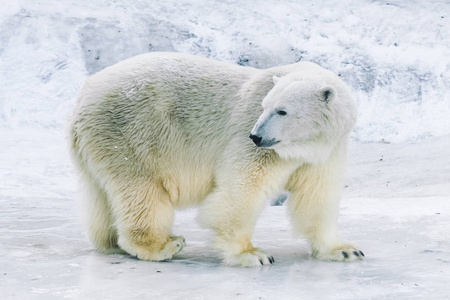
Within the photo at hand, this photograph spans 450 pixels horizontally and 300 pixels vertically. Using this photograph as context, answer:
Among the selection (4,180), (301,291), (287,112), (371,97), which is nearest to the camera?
(301,291)

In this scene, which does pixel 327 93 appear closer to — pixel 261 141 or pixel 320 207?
pixel 261 141

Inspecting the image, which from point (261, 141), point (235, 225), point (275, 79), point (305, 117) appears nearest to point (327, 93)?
point (305, 117)

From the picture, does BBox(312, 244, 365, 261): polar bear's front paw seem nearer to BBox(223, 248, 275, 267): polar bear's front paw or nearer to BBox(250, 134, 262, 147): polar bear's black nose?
BBox(223, 248, 275, 267): polar bear's front paw

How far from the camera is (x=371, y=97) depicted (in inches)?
475

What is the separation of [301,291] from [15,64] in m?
10.6

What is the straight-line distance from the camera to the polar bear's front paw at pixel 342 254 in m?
3.54

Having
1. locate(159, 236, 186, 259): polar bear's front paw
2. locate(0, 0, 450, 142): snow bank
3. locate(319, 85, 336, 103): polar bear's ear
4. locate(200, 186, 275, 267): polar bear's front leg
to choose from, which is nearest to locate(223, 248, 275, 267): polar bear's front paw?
locate(200, 186, 275, 267): polar bear's front leg

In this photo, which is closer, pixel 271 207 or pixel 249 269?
pixel 249 269

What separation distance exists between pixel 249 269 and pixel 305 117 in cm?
83

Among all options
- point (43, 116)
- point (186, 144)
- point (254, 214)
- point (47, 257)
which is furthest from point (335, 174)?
point (43, 116)

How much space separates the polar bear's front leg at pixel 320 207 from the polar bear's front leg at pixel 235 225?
0.99 feet

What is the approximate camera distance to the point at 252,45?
1312 centimetres

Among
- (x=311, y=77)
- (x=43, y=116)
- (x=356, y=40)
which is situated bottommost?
(x=43, y=116)

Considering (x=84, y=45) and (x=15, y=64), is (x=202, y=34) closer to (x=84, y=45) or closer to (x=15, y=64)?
(x=84, y=45)
